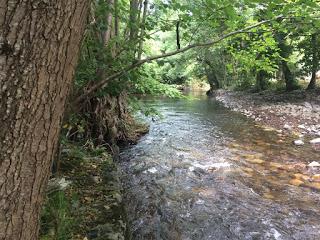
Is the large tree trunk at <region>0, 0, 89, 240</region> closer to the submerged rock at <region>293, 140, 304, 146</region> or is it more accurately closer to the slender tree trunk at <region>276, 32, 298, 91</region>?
the submerged rock at <region>293, 140, 304, 146</region>

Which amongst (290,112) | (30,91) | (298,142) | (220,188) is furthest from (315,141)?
(30,91)

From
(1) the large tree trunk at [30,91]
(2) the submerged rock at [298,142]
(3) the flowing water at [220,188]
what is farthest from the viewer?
(2) the submerged rock at [298,142]

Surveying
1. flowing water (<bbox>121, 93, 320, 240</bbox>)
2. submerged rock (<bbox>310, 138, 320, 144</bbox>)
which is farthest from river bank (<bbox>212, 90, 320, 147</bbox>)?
flowing water (<bbox>121, 93, 320, 240</bbox>)

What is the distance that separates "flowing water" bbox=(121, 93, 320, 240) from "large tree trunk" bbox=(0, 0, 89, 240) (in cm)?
277

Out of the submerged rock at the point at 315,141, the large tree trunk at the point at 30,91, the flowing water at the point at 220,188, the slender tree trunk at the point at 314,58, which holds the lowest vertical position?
the flowing water at the point at 220,188

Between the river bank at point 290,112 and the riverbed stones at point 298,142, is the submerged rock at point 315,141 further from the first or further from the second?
the river bank at point 290,112

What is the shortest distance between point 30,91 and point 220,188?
4618 mm

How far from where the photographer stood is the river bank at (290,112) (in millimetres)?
10375

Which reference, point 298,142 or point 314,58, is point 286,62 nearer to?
point 314,58

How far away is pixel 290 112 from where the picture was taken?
12945 millimetres

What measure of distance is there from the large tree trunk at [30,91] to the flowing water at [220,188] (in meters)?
2.77

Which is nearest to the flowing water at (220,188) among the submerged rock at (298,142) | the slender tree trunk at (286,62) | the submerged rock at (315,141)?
the submerged rock at (298,142)

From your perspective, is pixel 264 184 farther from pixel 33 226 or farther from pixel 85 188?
pixel 33 226

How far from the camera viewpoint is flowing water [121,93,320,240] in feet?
13.6
